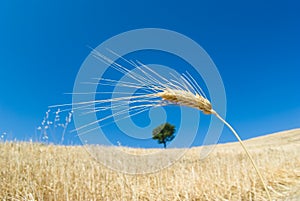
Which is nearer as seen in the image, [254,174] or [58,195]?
[58,195]

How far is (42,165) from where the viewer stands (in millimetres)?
3723

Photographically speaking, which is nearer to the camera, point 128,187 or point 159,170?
point 128,187

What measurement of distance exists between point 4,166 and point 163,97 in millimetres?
3042

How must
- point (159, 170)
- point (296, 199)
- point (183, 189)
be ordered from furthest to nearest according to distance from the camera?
point (159, 170) < point (183, 189) < point (296, 199)

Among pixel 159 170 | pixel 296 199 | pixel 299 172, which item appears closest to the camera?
pixel 296 199

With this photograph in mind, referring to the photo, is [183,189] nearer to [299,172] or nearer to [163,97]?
[299,172]

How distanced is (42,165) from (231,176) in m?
2.54

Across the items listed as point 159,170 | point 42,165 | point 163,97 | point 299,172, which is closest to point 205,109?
point 163,97

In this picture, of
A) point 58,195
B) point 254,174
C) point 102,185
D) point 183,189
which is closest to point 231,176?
point 254,174

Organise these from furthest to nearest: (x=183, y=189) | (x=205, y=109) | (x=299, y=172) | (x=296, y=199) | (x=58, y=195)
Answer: (x=299, y=172)
(x=183, y=189)
(x=58, y=195)
(x=296, y=199)
(x=205, y=109)

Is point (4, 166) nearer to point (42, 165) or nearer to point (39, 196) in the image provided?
point (42, 165)

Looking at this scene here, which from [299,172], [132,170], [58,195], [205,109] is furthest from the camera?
[132,170]

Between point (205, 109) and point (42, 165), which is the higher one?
point (42, 165)

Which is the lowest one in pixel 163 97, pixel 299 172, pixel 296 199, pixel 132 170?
pixel 296 199
